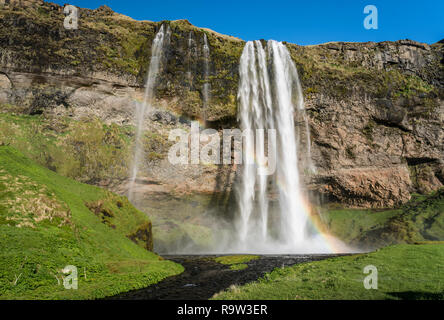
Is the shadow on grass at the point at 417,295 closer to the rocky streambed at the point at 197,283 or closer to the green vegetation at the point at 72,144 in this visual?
the rocky streambed at the point at 197,283

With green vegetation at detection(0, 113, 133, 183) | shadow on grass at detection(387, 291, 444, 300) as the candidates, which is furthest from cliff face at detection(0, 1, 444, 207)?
shadow on grass at detection(387, 291, 444, 300)

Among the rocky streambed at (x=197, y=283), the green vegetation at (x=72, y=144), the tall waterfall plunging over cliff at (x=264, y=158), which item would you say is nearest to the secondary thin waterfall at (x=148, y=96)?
the green vegetation at (x=72, y=144)

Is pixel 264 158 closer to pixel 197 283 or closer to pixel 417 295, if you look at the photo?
pixel 197 283

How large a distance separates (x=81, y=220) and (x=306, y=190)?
42.5 m

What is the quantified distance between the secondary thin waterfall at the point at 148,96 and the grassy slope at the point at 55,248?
2014 cm

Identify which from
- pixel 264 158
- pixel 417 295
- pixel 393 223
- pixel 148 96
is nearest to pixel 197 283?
pixel 417 295

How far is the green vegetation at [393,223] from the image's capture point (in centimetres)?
5031

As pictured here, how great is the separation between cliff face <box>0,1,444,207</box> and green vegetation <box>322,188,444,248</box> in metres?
2.15

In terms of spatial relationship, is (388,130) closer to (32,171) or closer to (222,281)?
(222,281)

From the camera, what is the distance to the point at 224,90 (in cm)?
5231

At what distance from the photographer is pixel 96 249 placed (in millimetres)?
21359

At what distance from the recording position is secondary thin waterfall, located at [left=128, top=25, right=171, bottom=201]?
48344 mm

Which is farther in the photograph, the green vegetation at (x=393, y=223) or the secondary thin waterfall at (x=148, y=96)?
the green vegetation at (x=393, y=223)
